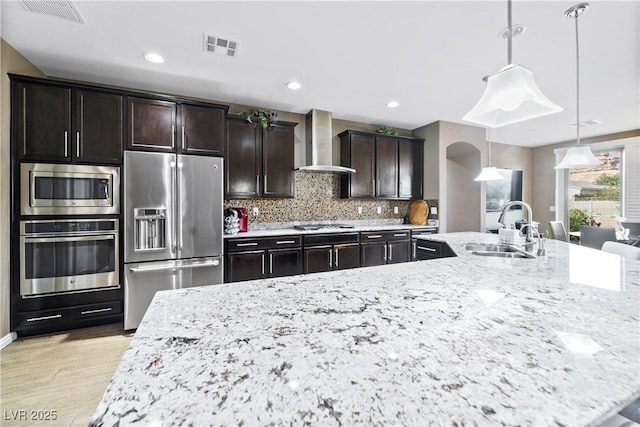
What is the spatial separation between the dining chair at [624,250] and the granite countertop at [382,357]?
119 centimetres

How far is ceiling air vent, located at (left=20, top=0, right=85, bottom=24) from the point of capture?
5.92ft

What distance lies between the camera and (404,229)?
4.12 m

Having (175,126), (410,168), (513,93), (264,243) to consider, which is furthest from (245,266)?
(410,168)

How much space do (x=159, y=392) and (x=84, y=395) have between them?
6.81ft

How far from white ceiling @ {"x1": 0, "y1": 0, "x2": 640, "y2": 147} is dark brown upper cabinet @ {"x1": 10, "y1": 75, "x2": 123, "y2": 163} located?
0.32m

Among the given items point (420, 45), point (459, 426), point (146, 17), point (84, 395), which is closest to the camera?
point (459, 426)

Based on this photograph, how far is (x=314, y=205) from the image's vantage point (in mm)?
4227

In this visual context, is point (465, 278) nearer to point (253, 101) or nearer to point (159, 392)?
point (159, 392)

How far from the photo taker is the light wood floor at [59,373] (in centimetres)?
168

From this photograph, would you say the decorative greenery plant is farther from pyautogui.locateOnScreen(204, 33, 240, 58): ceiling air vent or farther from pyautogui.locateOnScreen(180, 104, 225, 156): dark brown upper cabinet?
pyautogui.locateOnScreen(204, 33, 240, 58): ceiling air vent

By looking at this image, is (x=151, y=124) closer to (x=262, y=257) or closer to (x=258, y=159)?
(x=258, y=159)

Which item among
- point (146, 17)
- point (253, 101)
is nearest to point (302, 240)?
point (253, 101)

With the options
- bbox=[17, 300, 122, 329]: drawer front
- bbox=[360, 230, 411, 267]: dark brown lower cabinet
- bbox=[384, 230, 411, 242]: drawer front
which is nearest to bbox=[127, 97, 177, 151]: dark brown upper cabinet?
bbox=[17, 300, 122, 329]: drawer front

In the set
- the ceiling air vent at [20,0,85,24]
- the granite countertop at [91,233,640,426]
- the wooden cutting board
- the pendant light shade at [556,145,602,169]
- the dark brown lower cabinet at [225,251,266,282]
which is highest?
the ceiling air vent at [20,0,85,24]
